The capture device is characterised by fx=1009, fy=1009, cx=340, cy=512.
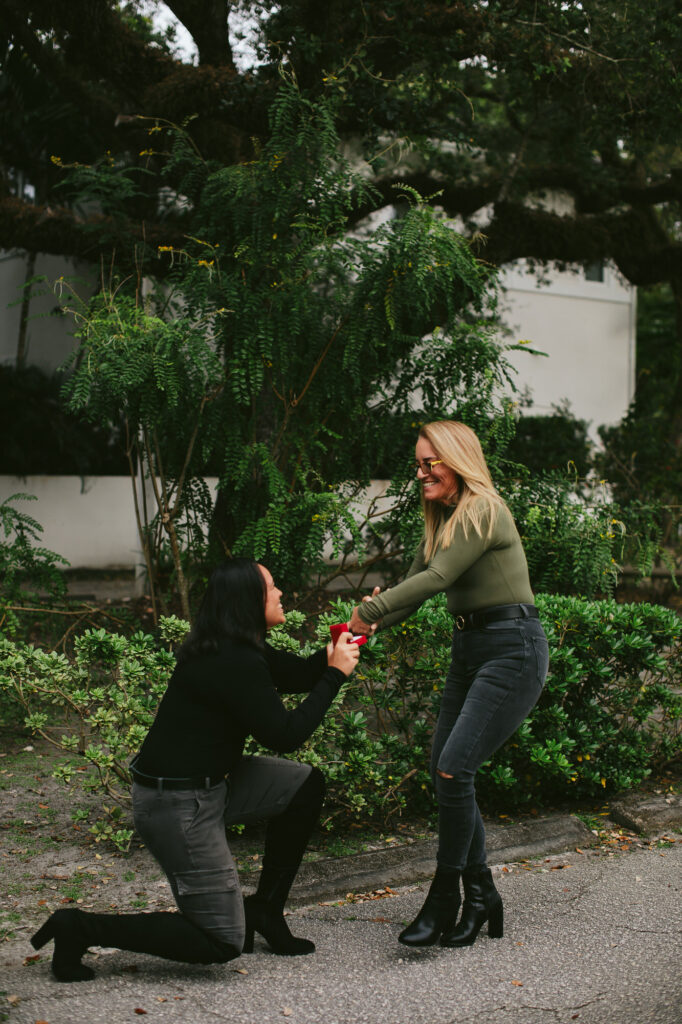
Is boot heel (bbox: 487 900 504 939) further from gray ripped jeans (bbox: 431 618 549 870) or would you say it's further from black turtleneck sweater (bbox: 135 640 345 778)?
black turtleneck sweater (bbox: 135 640 345 778)

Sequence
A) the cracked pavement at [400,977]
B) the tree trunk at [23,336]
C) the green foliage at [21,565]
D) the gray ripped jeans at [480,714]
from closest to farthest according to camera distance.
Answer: the cracked pavement at [400,977] < the gray ripped jeans at [480,714] < the green foliage at [21,565] < the tree trunk at [23,336]

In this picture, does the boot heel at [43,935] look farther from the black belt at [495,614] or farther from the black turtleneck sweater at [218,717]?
the black belt at [495,614]

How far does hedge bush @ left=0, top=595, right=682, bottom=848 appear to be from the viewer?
4676mm

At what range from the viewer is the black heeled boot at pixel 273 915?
11.9ft

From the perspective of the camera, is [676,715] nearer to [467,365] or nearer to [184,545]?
[467,365]

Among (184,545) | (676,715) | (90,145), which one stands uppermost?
(90,145)

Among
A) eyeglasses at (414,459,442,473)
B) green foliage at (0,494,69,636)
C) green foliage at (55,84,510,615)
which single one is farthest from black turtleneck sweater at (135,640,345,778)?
green foliage at (0,494,69,636)

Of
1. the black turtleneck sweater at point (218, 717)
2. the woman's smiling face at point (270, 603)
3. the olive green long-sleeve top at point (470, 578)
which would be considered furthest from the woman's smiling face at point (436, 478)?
the black turtleneck sweater at point (218, 717)

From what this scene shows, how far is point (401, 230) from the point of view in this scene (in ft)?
20.9

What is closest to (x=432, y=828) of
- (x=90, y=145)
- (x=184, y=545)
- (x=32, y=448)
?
(x=184, y=545)

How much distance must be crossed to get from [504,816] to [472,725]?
168cm

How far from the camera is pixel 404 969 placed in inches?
142

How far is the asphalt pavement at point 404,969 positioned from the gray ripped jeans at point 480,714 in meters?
0.41

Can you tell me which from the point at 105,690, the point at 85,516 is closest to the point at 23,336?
the point at 85,516
